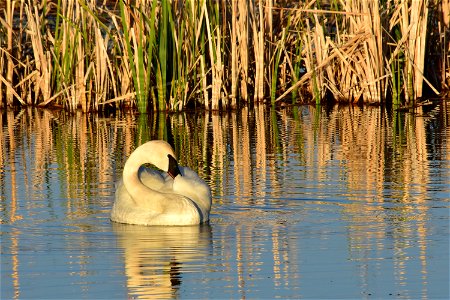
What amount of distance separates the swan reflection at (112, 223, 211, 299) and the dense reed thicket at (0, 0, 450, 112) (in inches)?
271

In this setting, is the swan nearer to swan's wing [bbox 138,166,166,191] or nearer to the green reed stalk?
swan's wing [bbox 138,166,166,191]

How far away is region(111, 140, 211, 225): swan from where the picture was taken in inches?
383

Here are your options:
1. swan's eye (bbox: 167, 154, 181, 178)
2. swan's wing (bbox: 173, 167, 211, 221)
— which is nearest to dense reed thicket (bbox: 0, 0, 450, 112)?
swan's wing (bbox: 173, 167, 211, 221)

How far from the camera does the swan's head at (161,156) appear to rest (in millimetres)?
9848

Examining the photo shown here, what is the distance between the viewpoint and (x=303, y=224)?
31.2 feet

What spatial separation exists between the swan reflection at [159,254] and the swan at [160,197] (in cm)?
8

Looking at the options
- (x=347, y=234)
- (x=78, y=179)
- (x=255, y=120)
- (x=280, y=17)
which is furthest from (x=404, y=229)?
(x=280, y=17)

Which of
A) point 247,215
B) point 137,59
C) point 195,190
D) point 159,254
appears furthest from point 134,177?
point 137,59

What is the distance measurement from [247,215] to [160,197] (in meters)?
0.74

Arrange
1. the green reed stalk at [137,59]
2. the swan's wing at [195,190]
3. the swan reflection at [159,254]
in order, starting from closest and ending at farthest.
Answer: the swan reflection at [159,254]
the swan's wing at [195,190]
the green reed stalk at [137,59]

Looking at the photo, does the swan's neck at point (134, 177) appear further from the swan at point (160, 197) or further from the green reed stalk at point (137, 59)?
the green reed stalk at point (137, 59)

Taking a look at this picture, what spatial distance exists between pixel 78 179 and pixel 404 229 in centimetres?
394

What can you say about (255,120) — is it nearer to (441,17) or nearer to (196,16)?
(196,16)

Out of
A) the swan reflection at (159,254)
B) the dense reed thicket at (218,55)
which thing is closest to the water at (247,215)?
the swan reflection at (159,254)
